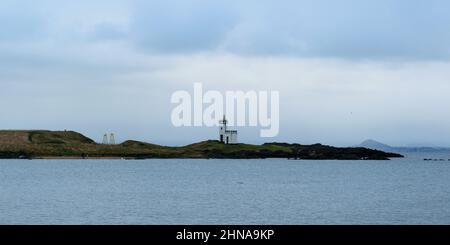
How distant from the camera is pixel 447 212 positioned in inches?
2960

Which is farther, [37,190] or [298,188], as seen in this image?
[298,188]

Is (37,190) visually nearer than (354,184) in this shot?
Yes

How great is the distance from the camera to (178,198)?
8875 cm

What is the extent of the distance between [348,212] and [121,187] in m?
49.0

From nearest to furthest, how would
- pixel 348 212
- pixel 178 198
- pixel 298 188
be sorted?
pixel 348 212 < pixel 178 198 < pixel 298 188

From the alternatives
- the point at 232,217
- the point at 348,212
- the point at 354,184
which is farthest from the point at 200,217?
the point at 354,184

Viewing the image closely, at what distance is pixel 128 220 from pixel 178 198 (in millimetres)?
24898

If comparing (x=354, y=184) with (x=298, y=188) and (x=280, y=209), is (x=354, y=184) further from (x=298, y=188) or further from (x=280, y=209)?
(x=280, y=209)
